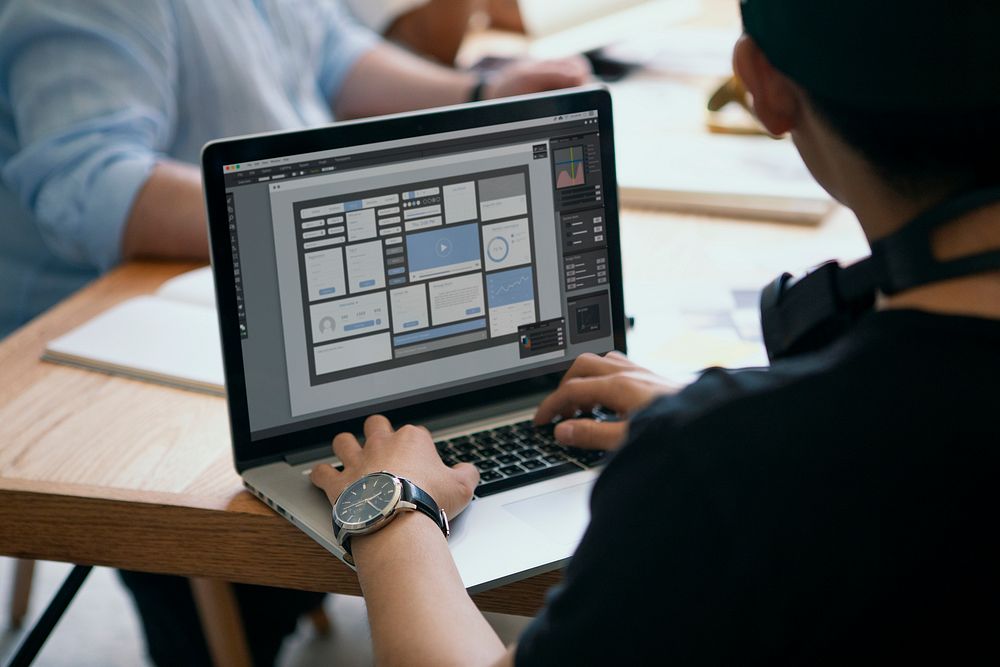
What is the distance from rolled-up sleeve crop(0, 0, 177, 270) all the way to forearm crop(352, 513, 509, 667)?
0.78 meters

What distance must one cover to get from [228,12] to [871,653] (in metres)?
1.41

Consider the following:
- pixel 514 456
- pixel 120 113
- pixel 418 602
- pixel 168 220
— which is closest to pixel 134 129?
pixel 120 113

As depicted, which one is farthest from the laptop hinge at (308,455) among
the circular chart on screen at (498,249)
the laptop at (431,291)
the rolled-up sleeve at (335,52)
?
the rolled-up sleeve at (335,52)

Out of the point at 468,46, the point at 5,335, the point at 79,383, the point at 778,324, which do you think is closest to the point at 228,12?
the point at 5,335

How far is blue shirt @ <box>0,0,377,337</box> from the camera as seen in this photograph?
135cm

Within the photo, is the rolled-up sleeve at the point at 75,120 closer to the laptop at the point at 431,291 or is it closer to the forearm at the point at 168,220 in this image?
the forearm at the point at 168,220

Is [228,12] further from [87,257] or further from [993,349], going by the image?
[993,349]

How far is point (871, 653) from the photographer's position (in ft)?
1.58

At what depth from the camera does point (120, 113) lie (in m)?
1.38

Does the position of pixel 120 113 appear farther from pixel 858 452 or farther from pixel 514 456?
pixel 858 452

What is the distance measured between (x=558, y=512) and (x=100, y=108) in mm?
894

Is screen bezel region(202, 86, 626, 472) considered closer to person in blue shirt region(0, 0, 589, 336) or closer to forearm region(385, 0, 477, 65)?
person in blue shirt region(0, 0, 589, 336)

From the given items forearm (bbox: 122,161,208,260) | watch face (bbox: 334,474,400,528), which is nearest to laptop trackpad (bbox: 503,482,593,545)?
watch face (bbox: 334,474,400,528)

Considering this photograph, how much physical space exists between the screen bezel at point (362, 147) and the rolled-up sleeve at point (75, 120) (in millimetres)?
551
